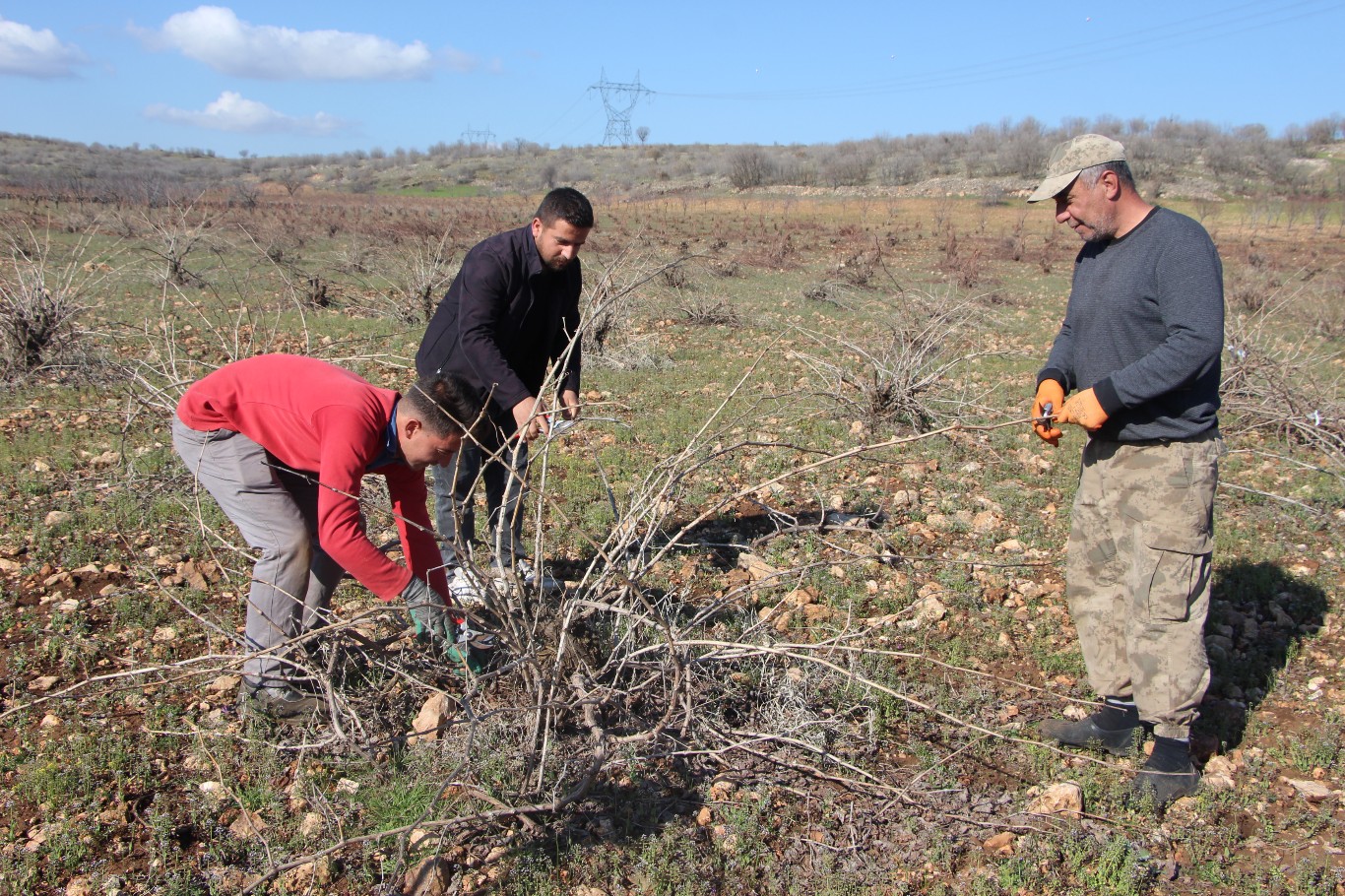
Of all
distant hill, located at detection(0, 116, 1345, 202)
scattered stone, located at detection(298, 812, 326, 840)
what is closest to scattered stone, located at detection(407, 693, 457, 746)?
scattered stone, located at detection(298, 812, 326, 840)

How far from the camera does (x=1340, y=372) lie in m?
8.43

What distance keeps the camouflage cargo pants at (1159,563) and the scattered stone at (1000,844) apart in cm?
59

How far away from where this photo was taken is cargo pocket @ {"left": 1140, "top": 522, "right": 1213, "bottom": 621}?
8.00ft

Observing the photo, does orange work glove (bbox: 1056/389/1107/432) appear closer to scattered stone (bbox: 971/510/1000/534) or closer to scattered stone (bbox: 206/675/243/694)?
scattered stone (bbox: 971/510/1000/534)

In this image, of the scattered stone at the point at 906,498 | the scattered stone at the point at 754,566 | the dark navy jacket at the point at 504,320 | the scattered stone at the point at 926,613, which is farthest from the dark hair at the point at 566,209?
the scattered stone at the point at 906,498

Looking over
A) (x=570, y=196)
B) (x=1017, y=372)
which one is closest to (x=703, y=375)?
(x=1017, y=372)

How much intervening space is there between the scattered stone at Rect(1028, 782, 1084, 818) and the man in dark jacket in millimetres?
1769

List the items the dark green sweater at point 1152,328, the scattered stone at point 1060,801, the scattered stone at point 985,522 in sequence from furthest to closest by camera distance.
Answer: the scattered stone at point 985,522, the scattered stone at point 1060,801, the dark green sweater at point 1152,328

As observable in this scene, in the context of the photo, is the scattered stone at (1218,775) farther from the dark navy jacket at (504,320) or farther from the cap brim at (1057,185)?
the dark navy jacket at (504,320)

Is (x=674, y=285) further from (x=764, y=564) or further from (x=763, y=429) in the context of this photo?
(x=764, y=564)

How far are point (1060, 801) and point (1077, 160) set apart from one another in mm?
1872

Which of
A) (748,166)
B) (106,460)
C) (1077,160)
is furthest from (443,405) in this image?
(748,166)

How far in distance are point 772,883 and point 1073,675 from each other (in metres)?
1.64

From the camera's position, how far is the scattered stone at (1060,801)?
2.46m
